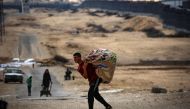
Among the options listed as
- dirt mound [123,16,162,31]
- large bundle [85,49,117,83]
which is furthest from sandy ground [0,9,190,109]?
large bundle [85,49,117,83]

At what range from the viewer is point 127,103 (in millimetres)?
12258

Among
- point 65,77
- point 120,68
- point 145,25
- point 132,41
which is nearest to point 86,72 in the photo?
point 65,77

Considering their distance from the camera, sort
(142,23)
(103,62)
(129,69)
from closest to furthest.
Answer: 1. (103,62)
2. (129,69)
3. (142,23)

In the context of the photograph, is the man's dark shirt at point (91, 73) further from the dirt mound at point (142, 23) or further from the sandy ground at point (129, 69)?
the dirt mound at point (142, 23)

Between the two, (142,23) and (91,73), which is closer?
(91,73)

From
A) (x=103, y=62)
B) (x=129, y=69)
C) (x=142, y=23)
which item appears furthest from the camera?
(x=142, y=23)

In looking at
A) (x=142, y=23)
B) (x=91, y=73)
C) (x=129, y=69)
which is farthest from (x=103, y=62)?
(x=142, y=23)

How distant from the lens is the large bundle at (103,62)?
9.73 meters

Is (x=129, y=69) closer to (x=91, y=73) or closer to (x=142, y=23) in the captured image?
(x=91, y=73)

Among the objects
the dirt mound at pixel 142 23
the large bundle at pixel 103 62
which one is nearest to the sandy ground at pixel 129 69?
the dirt mound at pixel 142 23

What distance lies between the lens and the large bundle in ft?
31.9

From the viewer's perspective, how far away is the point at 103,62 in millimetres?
9742

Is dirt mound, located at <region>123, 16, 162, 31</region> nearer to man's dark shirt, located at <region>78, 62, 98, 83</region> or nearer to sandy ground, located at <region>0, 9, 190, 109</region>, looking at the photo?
sandy ground, located at <region>0, 9, 190, 109</region>

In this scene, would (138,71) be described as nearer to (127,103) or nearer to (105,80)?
(127,103)
